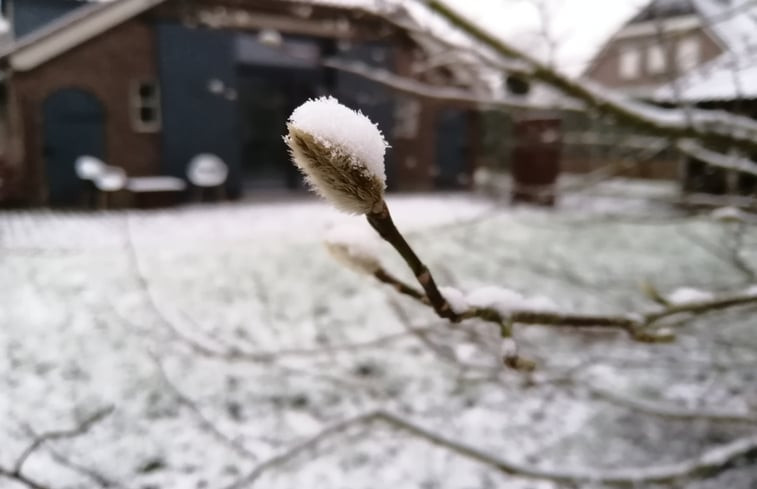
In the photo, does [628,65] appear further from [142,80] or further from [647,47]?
[647,47]

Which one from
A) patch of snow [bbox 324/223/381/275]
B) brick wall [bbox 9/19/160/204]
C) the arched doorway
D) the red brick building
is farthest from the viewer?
the arched doorway

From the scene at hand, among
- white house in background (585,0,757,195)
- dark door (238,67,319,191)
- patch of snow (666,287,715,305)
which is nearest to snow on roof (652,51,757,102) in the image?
white house in background (585,0,757,195)

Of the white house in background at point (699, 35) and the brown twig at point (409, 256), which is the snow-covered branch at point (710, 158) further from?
the brown twig at point (409, 256)

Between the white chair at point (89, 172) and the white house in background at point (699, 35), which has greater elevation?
the white house in background at point (699, 35)

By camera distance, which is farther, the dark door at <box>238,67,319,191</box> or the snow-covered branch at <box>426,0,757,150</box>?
the dark door at <box>238,67,319,191</box>

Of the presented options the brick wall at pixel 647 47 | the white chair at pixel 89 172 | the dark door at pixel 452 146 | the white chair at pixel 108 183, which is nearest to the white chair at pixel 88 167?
the white chair at pixel 89 172

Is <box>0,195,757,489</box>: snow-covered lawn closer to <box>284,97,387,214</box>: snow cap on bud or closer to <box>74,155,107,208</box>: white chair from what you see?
<box>284,97,387,214</box>: snow cap on bud
